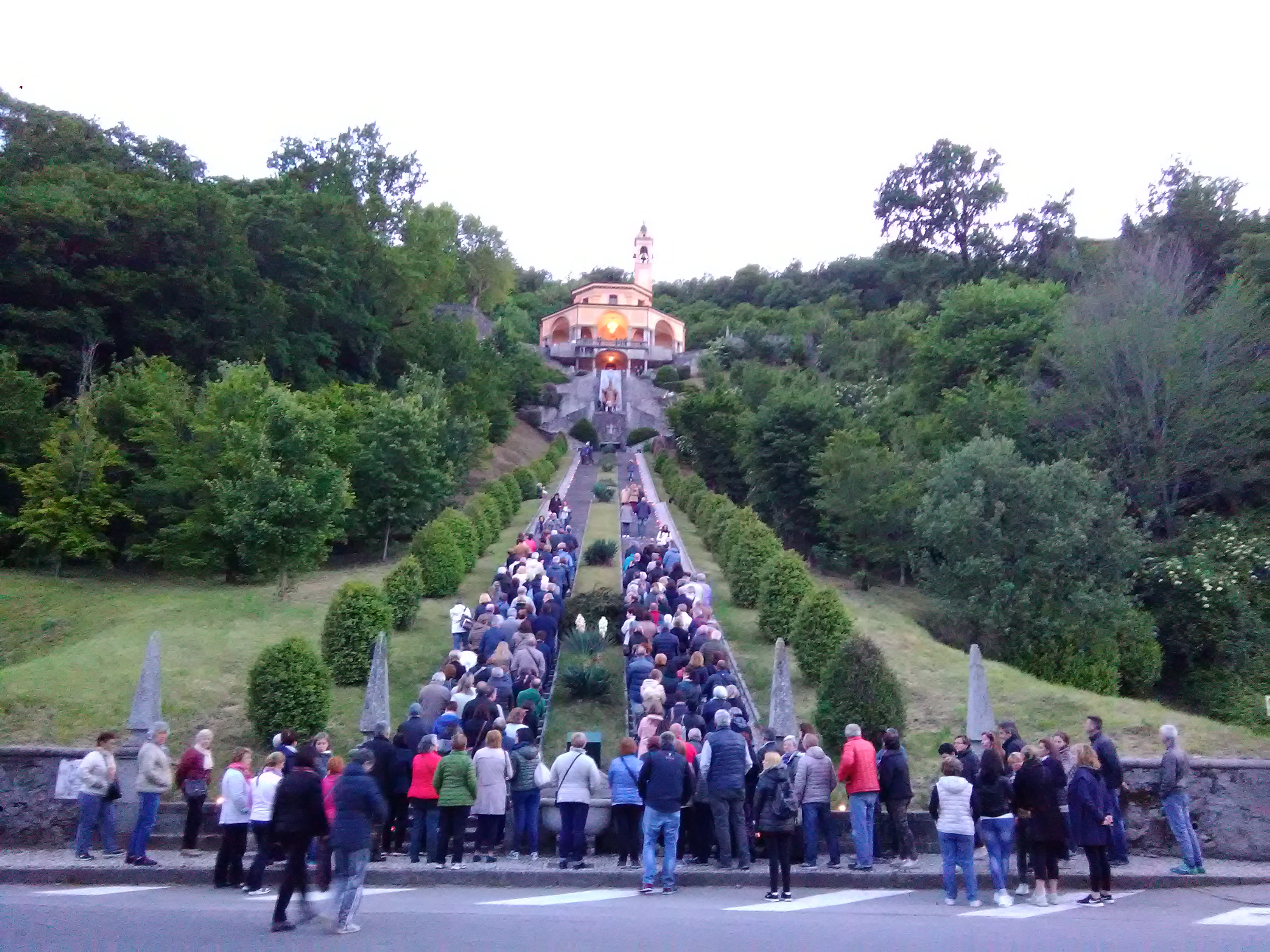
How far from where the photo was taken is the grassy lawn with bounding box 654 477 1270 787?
16.7 m

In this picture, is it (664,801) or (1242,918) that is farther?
(664,801)

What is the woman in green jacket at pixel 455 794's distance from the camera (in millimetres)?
10312

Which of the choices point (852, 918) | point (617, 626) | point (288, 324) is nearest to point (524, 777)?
point (852, 918)

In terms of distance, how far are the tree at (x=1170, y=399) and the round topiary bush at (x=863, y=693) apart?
18.8 m

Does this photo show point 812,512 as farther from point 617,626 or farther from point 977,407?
point 617,626

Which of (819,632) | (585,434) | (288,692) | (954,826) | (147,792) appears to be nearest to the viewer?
(954,826)

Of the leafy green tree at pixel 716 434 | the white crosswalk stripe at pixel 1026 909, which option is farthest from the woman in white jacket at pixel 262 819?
the leafy green tree at pixel 716 434

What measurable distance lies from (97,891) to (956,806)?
23.6ft

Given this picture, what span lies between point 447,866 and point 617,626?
1024 cm

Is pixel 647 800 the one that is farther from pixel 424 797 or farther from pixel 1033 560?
pixel 1033 560

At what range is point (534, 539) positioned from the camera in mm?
25562

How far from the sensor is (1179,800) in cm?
1038

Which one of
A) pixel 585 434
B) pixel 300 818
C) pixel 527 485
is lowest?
pixel 300 818

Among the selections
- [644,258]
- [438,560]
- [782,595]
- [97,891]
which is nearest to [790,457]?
[438,560]
